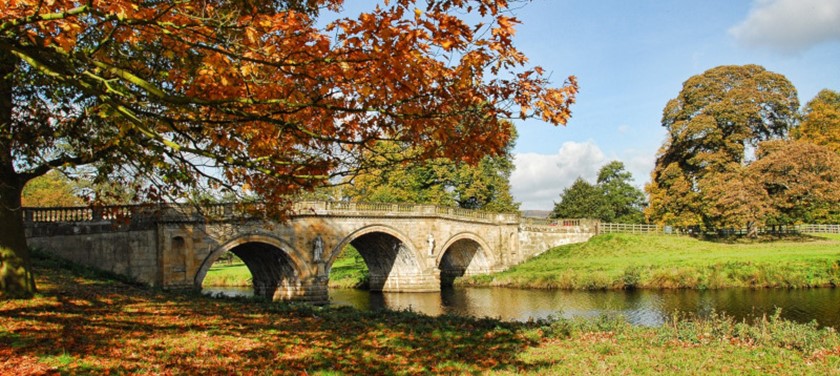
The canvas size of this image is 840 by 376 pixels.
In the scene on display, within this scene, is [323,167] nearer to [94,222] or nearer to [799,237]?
[94,222]

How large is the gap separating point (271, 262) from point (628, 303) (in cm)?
1691

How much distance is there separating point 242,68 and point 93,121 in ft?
17.0

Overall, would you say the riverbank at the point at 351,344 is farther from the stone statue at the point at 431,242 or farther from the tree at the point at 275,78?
the stone statue at the point at 431,242

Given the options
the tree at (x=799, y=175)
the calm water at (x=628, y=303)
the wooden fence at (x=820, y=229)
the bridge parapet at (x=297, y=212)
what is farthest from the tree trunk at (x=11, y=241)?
the wooden fence at (x=820, y=229)

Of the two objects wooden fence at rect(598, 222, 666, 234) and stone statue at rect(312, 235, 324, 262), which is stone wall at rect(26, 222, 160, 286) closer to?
Result: stone statue at rect(312, 235, 324, 262)

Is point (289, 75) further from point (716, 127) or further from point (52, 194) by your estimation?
point (716, 127)

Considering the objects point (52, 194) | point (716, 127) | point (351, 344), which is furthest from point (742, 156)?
point (52, 194)

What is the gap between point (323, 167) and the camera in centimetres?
794

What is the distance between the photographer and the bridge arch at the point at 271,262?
2736 centimetres

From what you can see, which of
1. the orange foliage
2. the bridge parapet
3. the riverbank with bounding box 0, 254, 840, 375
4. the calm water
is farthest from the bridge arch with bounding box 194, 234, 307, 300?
the orange foliage

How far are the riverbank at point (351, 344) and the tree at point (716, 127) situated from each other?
103 feet

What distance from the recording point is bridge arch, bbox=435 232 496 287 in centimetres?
3966

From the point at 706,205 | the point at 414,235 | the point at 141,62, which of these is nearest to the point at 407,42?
the point at 141,62

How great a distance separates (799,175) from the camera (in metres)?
35.9
